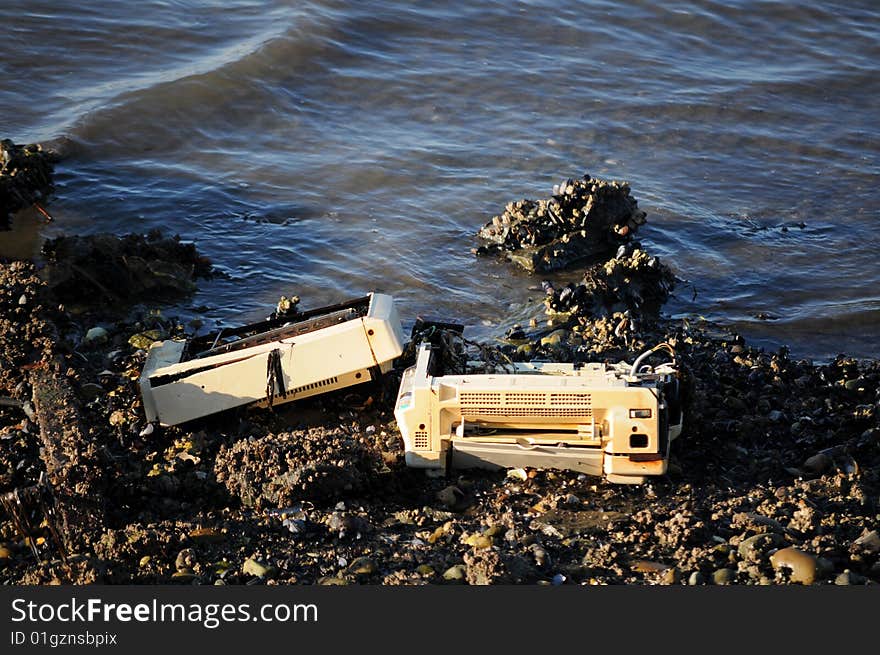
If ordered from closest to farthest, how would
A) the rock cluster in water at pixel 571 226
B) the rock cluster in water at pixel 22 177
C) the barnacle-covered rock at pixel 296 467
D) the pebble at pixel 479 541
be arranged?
the pebble at pixel 479 541 < the barnacle-covered rock at pixel 296 467 < the rock cluster in water at pixel 571 226 < the rock cluster in water at pixel 22 177

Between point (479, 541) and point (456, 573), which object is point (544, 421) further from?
point (456, 573)

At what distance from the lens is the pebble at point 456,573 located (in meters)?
5.41

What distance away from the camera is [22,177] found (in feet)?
38.6

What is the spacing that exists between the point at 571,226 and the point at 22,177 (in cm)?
564

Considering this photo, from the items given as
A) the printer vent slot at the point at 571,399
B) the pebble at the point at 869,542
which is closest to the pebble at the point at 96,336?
the printer vent slot at the point at 571,399

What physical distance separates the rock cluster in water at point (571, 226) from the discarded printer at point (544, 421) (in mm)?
4455

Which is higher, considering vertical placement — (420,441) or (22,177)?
(22,177)

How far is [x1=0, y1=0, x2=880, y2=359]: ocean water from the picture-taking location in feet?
35.8

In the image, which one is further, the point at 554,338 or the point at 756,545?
the point at 554,338

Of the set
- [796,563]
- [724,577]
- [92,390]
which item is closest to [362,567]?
[724,577]

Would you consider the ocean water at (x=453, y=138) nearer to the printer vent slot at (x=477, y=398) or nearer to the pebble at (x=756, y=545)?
the printer vent slot at (x=477, y=398)

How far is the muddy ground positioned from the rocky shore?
14 mm

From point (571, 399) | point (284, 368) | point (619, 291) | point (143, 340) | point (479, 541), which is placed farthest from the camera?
point (619, 291)

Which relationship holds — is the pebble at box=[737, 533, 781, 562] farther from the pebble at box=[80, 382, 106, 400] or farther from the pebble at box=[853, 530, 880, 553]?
the pebble at box=[80, 382, 106, 400]
